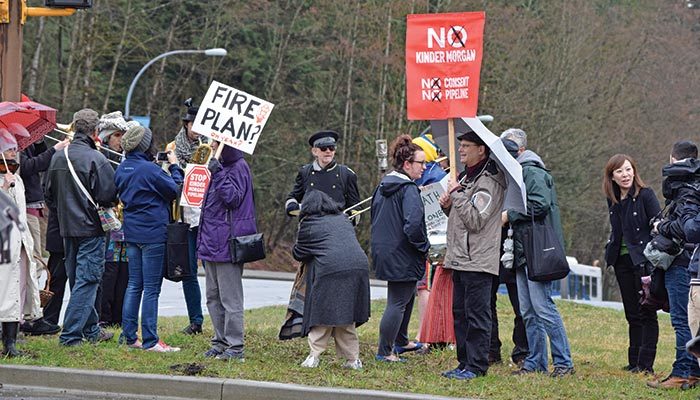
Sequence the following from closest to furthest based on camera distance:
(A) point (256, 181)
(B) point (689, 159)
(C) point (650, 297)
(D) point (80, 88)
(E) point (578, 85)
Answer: (B) point (689, 159) → (C) point (650, 297) → (D) point (80, 88) → (A) point (256, 181) → (E) point (578, 85)

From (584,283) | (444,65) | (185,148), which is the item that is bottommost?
(584,283)

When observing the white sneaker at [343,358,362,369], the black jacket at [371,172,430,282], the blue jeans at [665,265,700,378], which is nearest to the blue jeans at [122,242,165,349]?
the white sneaker at [343,358,362,369]

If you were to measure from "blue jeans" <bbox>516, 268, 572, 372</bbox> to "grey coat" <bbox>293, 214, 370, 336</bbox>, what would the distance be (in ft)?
4.18

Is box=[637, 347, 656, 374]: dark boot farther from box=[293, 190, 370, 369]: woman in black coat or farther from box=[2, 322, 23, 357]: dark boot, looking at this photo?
box=[2, 322, 23, 357]: dark boot

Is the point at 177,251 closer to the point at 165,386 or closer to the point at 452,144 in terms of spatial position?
the point at 165,386

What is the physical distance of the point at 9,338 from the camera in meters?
9.97

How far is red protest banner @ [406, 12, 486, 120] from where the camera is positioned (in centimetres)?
1030

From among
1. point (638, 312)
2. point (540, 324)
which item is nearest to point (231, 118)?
point (540, 324)

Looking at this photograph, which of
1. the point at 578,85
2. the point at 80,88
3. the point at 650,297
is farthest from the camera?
the point at 578,85

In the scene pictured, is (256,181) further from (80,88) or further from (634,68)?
(634,68)

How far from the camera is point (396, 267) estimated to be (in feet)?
34.2

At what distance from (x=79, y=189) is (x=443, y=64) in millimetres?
3380

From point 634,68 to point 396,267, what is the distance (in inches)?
1554

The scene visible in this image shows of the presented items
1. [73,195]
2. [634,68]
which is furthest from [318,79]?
[73,195]
